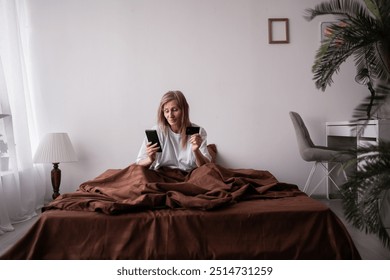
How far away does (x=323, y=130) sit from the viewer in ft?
12.5

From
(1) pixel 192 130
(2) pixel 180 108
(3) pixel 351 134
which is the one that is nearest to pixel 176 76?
(2) pixel 180 108

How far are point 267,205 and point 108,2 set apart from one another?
2.76m

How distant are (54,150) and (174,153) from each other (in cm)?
128

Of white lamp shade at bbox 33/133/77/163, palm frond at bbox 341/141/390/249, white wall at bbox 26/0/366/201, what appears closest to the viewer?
palm frond at bbox 341/141/390/249

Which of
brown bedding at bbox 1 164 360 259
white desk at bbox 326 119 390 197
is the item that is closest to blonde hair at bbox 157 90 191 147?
brown bedding at bbox 1 164 360 259

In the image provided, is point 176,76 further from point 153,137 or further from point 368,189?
point 368,189

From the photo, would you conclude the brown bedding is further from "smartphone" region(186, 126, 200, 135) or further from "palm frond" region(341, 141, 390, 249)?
"smartphone" region(186, 126, 200, 135)

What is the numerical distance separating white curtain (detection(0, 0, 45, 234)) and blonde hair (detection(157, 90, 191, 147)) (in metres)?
1.26

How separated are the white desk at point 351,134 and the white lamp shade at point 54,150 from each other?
229 centimetres

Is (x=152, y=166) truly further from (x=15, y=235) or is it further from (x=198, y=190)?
(x=15, y=235)

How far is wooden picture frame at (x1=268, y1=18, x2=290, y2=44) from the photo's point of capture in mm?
3770

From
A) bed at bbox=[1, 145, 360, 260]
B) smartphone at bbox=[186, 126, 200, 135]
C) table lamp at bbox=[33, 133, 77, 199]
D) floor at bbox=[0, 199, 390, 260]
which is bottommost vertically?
floor at bbox=[0, 199, 390, 260]

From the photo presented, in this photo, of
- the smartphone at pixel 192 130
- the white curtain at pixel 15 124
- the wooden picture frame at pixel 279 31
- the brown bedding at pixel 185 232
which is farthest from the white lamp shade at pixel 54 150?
the wooden picture frame at pixel 279 31
